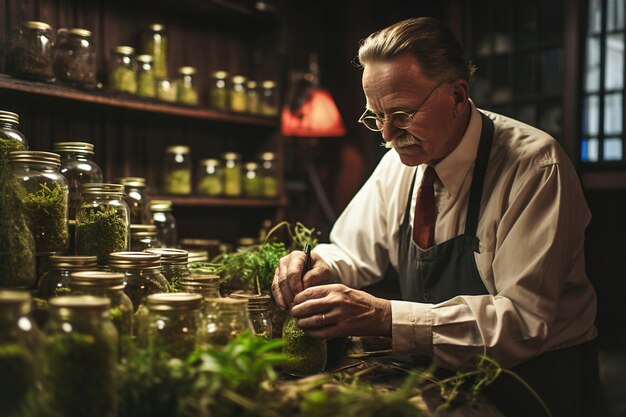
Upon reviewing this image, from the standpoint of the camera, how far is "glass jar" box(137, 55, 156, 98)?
10.0 ft

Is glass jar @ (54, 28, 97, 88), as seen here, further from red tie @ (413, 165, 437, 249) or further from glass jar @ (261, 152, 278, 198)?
red tie @ (413, 165, 437, 249)

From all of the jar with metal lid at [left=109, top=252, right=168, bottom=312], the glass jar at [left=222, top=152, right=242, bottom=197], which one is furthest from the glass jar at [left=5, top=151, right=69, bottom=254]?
the glass jar at [left=222, top=152, right=242, bottom=197]

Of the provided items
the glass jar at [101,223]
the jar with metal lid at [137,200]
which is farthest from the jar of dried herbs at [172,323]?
the jar with metal lid at [137,200]

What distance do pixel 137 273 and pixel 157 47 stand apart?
7.23 feet

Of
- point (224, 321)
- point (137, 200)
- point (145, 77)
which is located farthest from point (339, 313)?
point (145, 77)

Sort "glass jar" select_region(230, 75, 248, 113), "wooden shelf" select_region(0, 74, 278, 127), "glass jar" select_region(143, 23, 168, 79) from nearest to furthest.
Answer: "wooden shelf" select_region(0, 74, 278, 127) → "glass jar" select_region(143, 23, 168, 79) → "glass jar" select_region(230, 75, 248, 113)

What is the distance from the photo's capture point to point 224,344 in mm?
1173

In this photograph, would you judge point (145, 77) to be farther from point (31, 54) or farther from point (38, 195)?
point (38, 195)

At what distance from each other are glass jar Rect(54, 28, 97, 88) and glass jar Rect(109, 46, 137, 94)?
0.29m

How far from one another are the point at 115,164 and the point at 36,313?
226 cm

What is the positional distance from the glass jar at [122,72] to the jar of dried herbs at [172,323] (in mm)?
2060

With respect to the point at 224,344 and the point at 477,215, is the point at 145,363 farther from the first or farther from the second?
the point at 477,215

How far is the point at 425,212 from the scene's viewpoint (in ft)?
6.87

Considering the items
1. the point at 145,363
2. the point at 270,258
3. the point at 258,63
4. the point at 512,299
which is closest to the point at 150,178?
the point at 258,63
